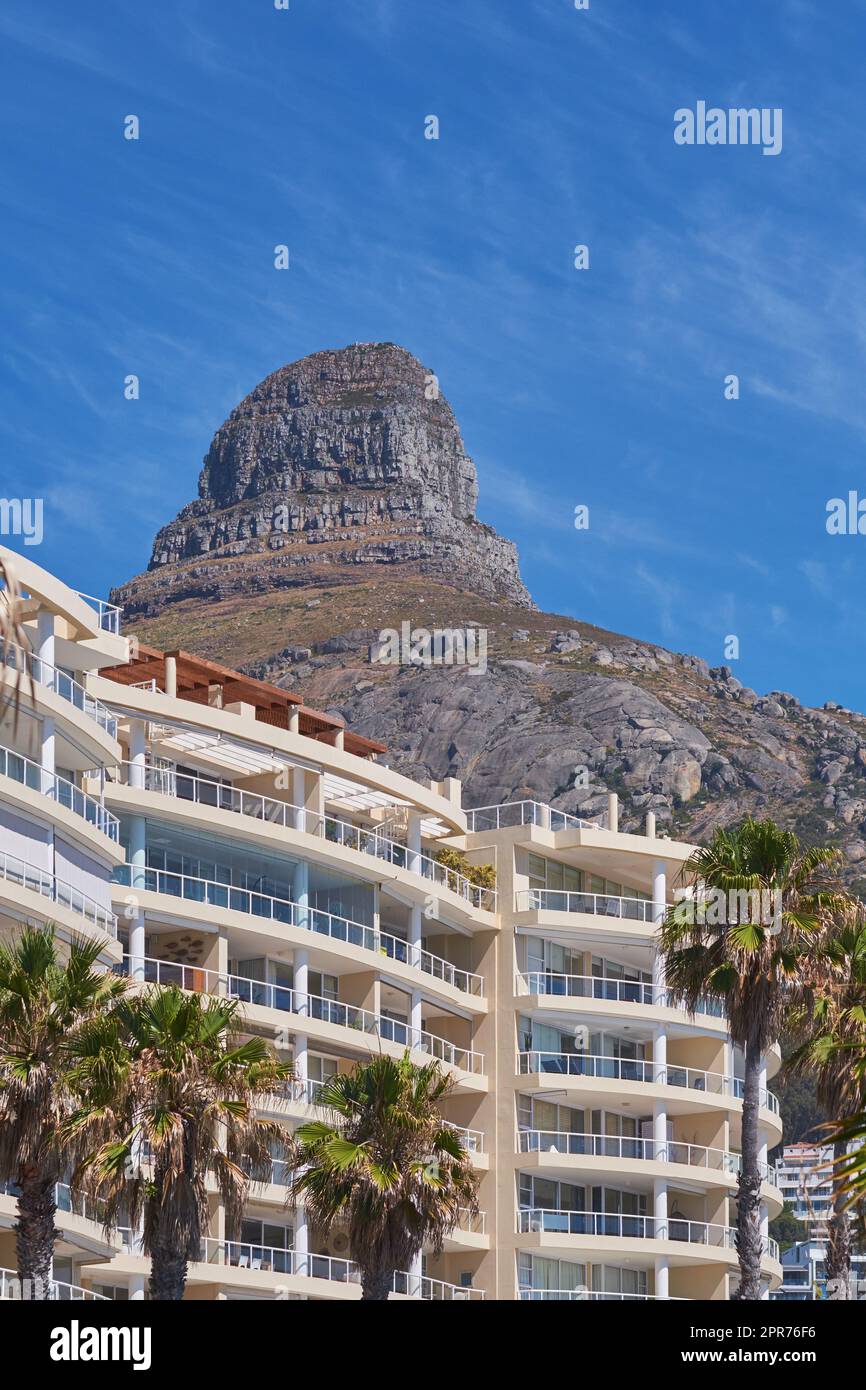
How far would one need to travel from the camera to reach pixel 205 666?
2881 inches

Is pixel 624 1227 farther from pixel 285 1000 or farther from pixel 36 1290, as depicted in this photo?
pixel 36 1290

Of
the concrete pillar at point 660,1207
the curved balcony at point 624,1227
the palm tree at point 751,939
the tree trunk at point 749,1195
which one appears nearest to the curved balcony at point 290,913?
the curved balcony at point 624,1227

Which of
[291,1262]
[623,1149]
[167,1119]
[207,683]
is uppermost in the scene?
[207,683]

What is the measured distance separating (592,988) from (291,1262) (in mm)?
18063

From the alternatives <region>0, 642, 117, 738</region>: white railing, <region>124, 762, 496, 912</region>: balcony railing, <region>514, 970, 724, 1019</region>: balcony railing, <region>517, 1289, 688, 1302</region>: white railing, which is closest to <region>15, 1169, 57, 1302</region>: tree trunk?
<region>0, 642, 117, 738</region>: white railing

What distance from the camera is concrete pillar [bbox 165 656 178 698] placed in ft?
227

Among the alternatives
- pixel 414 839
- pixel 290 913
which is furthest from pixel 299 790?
pixel 414 839

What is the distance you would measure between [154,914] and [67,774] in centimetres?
541

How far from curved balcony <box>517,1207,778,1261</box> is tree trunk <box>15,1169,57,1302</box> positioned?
110ft

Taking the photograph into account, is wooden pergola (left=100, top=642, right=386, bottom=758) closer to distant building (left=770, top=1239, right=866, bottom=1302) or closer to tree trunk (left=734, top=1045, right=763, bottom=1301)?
tree trunk (left=734, top=1045, right=763, bottom=1301)

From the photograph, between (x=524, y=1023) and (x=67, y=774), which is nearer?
(x=67, y=774)

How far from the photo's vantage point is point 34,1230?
41.0m
